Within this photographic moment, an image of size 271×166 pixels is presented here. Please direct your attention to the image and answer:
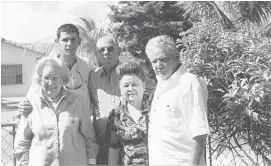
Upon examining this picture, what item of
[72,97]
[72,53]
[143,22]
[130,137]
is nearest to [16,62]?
[143,22]

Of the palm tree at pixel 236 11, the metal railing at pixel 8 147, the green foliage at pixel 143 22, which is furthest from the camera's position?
the green foliage at pixel 143 22

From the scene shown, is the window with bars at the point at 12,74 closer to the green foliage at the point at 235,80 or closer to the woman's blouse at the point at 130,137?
the green foliage at the point at 235,80

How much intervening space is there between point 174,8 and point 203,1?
4.52 m

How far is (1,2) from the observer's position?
3.77m

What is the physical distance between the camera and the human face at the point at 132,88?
2.67 metres

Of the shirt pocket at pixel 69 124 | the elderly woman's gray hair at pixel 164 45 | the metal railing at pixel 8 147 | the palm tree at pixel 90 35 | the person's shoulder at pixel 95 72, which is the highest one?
the palm tree at pixel 90 35

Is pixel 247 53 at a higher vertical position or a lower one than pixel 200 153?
higher

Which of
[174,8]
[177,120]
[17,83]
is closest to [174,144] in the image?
[177,120]

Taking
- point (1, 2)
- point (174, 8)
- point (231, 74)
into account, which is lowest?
point (231, 74)

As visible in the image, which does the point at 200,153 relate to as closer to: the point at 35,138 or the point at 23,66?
the point at 35,138

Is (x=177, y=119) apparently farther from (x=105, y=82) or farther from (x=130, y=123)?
(x=105, y=82)

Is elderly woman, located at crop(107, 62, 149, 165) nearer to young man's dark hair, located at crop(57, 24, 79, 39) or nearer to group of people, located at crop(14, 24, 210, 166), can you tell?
group of people, located at crop(14, 24, 210, 166)

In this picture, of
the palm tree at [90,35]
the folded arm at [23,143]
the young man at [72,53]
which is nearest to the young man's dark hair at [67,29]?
the young man at [72,53]

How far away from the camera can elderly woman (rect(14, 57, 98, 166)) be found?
8.46 feet
